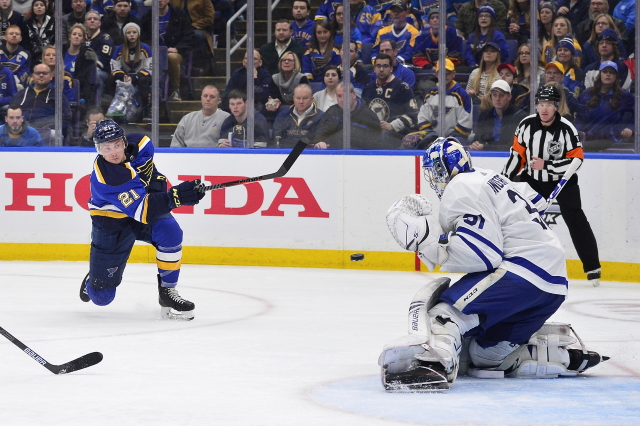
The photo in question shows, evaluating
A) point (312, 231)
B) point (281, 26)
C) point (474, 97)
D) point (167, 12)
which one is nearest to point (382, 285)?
point (312, 231)

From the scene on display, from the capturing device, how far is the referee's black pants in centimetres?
593

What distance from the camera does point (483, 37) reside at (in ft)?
22.0

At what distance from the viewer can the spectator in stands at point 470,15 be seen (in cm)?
668

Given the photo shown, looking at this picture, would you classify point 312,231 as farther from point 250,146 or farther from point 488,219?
point 488,219

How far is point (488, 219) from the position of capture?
3.16m

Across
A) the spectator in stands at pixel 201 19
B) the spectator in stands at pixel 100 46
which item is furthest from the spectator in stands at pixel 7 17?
the spectator in stands at pixel 201 19

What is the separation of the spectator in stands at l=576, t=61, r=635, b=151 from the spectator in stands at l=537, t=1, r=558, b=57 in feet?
1.30

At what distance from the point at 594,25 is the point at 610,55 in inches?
8.8

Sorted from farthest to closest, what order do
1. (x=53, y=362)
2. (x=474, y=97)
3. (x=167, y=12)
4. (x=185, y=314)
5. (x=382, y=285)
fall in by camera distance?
(x=167, y=12) → (x=474, y=97) → (x=382, y=285) → (x=185, y=314) → (x=53, y=362)

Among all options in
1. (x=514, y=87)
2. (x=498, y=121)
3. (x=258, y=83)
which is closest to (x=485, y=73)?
(x=514, y=87)

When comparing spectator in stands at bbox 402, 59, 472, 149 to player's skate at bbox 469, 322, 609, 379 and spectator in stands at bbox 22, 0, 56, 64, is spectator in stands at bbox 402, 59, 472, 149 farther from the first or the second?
player's skate at bbox 469, 322, 609, 379

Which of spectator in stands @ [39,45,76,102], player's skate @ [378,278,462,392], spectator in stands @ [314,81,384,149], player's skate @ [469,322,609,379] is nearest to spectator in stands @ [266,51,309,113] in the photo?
spectator in stands @ [314,81,384,149]

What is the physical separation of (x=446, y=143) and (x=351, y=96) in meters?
3.67

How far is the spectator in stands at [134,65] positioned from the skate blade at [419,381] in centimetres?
458
